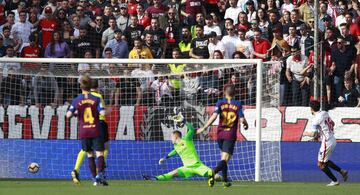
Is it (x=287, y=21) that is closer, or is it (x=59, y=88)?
(x=59, y=88)

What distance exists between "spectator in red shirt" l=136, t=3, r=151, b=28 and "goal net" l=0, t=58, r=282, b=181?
3901mm

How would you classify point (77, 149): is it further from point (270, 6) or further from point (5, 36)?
point (270, 6)

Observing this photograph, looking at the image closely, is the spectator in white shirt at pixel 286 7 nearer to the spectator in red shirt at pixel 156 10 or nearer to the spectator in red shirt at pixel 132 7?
the spectator in red shirt at pixel 156 10

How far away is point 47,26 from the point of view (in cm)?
2777

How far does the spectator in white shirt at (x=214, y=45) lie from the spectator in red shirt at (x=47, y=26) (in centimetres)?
414

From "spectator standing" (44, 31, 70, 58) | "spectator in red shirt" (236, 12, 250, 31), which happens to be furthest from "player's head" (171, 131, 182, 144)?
"spectator in red shirt" (236, 12, 250, 31)

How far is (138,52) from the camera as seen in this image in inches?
1041

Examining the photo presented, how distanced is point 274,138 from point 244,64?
180 centimetres

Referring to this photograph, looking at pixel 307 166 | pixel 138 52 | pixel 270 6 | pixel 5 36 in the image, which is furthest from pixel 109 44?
pixel 307 166

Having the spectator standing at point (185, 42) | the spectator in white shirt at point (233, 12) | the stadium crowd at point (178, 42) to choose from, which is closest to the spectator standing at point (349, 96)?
the stadium crowd at point (178, 42)

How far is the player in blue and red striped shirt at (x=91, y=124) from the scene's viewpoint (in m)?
19.2

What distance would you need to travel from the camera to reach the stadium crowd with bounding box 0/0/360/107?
2436cm

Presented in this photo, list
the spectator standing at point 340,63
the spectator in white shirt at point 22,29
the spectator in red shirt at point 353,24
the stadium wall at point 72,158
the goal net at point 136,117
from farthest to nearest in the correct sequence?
the spectator in white shirt at point 22,29 < the spectator in red shirt at point 353,24 < the spectator standing at point 340,63 < the stadium wall at point 72,158 < the goal net at point 136,117

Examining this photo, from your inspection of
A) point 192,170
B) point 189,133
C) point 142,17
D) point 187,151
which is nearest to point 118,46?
point 142,17
